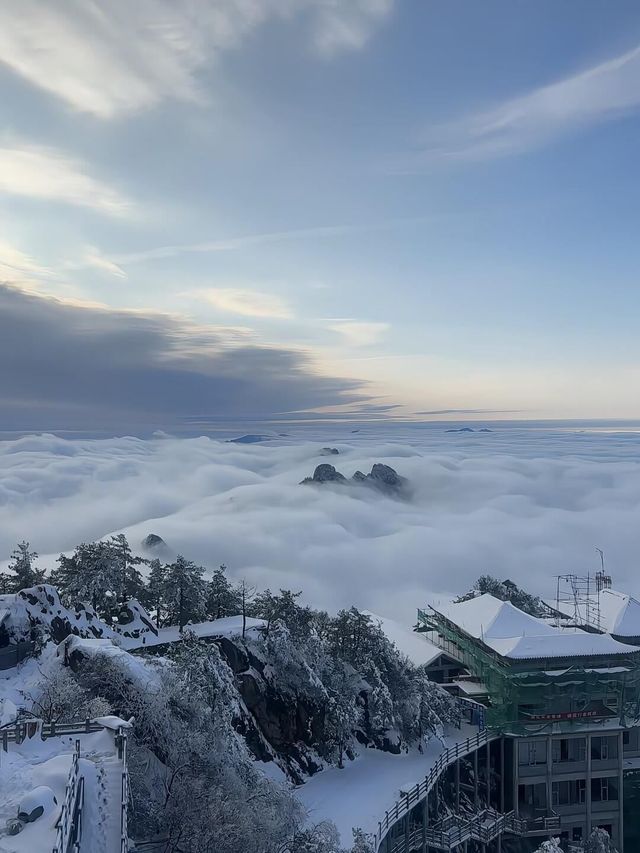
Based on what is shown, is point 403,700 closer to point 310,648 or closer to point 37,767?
point 310,648

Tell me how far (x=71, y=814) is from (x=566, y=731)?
3813 cm

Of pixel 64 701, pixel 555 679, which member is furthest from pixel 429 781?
pixel 64 701

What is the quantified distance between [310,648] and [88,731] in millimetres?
20602

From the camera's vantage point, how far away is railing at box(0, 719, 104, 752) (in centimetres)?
2009

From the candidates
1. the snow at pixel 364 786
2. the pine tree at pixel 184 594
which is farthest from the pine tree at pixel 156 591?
the snow at pixel 364 786

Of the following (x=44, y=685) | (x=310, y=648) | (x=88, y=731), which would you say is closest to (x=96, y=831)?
(x=88, y=731)

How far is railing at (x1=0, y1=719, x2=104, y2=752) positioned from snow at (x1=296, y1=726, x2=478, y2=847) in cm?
1487

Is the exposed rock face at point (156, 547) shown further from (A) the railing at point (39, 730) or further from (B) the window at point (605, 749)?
(A) the railing at point (39, 730)

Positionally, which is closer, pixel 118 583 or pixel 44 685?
pixel 44 685

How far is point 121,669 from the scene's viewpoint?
2662cm

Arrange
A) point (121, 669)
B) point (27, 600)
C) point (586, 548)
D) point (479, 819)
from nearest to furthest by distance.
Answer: point (121, 669) → point (27, 600) → point (479, 819) → point (586, 548)

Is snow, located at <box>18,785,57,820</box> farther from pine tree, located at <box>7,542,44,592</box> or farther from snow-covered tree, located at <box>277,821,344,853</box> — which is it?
pine tree, located at <box>7,542,44,592</box>

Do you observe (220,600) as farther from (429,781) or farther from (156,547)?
(156,547)

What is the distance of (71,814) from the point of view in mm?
14781
